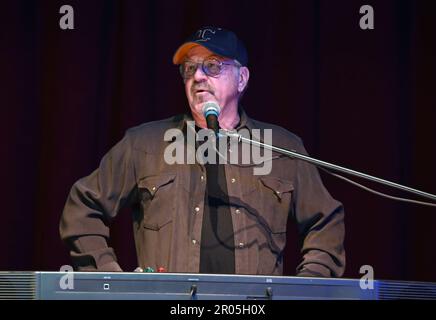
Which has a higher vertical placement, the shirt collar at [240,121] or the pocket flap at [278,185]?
the shirt collar at [240,121]

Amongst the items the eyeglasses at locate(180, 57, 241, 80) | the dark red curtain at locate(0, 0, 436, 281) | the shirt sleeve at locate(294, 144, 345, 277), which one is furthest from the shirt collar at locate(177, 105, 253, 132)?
the dark red curtain at locate(0, 0, 436, 281)

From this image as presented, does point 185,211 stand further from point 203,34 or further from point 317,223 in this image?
point 203,34

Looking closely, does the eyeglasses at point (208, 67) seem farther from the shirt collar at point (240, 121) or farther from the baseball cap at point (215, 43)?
the shirt collar at point (240, 121)

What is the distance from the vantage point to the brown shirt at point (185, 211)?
11.5 feet

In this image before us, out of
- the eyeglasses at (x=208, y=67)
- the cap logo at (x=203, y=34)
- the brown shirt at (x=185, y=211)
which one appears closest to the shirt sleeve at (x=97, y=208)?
the brown shirt at (x=185, y=211)

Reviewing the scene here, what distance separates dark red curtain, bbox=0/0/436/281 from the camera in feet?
13.8

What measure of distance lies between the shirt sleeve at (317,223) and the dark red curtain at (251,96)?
2.35 ft

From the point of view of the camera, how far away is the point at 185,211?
354cm

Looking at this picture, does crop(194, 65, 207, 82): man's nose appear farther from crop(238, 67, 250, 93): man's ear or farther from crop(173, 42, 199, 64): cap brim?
crop(238, 67, 250, 93): man's ear

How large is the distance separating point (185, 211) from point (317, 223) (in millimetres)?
536

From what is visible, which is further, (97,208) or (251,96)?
(251,96)

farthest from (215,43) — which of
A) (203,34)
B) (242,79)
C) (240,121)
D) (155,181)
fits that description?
(155,181)

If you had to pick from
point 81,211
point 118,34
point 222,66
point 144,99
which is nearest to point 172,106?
point 144,99

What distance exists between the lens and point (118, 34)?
433cm
